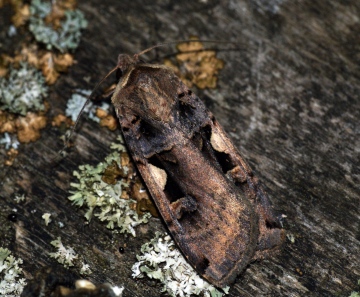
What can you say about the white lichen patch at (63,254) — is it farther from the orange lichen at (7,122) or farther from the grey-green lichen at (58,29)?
the grey-green lichen at (58,29)

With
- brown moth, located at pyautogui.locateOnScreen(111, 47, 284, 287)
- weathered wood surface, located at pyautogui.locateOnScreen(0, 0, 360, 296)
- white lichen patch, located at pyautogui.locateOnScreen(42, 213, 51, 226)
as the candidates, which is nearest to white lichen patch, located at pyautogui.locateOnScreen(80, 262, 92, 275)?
weathered wood surface, located at pyautogui.locateOnScreen(0, 0, 360, 296)

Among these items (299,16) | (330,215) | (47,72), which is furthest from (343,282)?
(47,72)

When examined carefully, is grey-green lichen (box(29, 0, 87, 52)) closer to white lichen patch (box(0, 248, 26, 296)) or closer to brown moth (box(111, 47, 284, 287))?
brown moth (box(111, 47, 284, 287))

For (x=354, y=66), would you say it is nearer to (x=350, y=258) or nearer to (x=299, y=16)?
(x=299, y=16)

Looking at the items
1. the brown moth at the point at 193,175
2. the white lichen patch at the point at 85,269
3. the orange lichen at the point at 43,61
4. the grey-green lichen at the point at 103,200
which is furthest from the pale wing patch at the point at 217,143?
the orange lichen at the point at 43,61

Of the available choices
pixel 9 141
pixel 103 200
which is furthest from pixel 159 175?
pixel 9 141

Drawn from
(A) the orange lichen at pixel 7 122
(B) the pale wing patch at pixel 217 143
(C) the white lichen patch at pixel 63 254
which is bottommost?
(C) the white lichen patch at pixel 63 254

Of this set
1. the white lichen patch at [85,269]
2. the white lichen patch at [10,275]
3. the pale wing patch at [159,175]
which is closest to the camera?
the white lichen patch at [10,275]
